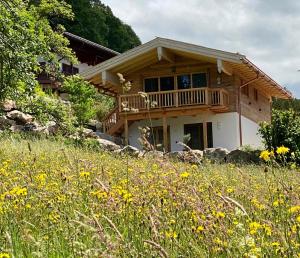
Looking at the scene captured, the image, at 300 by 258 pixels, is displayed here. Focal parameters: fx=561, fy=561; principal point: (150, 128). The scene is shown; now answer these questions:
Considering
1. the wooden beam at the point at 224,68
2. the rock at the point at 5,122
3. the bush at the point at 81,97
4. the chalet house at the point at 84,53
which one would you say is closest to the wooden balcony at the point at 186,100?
the wooden beam at the point at 224,68

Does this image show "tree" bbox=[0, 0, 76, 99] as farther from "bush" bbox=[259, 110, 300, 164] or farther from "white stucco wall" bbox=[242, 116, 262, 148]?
"white stucco wall" bbox=[242, 116, 262, 148]

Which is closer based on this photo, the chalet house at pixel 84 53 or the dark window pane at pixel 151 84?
the dark window pane at pixel 151 84

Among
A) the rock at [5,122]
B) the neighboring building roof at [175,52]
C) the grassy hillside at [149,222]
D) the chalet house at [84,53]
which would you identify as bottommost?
the grassy hillside at [149,222]

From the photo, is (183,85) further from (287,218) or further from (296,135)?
(287,218)

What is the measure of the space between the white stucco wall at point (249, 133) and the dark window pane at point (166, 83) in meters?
4.27

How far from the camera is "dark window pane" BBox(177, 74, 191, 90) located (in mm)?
29391

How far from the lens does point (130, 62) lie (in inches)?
1150

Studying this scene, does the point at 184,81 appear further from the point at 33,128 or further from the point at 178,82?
the point at 33,128

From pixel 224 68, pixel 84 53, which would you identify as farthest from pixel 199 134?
pixel 84 53

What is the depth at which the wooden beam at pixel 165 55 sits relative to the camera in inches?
1085

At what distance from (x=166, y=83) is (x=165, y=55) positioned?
205 cm

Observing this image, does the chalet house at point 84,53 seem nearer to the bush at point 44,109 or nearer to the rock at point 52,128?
the rock at point 52,128

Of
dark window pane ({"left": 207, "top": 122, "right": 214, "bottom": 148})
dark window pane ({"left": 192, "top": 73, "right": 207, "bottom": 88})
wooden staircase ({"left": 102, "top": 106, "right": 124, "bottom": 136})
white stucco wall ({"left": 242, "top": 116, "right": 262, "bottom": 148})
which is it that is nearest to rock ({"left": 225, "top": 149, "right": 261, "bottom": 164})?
dark window pane ({"left": 207, "top": 122, "right": 214, "bottom": 148})

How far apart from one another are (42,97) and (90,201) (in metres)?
11.1
